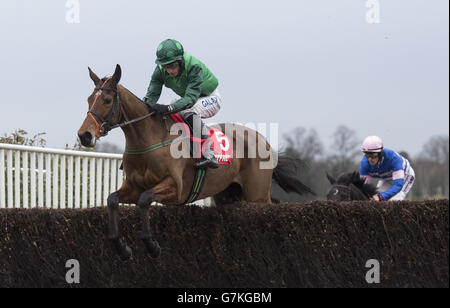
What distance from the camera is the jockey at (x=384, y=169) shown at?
687cm

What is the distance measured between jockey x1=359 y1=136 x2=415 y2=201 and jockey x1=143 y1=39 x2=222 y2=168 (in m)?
1.91

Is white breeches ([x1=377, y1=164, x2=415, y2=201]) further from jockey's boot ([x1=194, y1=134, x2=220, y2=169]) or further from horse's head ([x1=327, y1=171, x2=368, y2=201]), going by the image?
jockey's boot ([x1=194, y1=134, x2=220, y2=169])

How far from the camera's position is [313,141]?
43.3 meters

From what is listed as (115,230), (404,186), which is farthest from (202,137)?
(404,186)

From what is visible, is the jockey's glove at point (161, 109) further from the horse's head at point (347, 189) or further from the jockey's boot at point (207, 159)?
the horse's head at point (347, 189)

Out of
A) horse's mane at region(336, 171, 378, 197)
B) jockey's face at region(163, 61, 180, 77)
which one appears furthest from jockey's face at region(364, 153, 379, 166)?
jockey's face at region(163, 61, 180, 77)

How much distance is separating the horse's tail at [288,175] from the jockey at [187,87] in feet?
4.90

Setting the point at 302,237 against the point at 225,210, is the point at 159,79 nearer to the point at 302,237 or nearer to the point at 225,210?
the point at 225,210

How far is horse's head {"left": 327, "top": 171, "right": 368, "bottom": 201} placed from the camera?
21.9 ft
